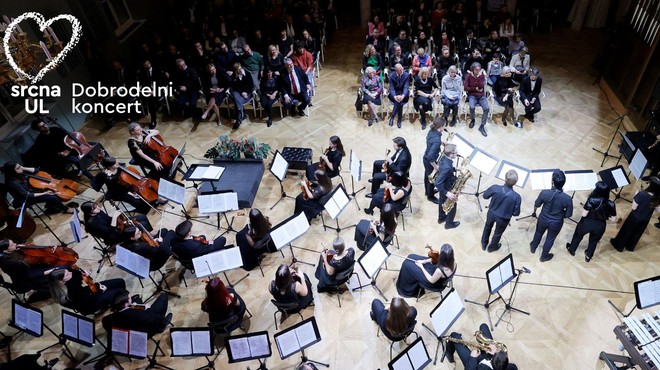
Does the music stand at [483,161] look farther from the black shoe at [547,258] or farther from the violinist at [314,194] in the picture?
→ the violinist at [314,194]

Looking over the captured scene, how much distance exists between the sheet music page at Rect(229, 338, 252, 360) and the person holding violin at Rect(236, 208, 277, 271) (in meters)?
1.68

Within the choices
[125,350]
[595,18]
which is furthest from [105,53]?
[595,18]

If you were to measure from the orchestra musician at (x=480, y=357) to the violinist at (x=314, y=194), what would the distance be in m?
2.86

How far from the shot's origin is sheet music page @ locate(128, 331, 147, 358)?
4844mm

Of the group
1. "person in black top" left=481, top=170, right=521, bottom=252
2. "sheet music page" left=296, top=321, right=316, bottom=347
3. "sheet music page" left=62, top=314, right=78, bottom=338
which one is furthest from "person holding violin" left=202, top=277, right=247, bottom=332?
"person in black top" left=481, top=170, right=521, bottom=252

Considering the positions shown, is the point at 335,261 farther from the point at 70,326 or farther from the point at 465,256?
the point at 70,326

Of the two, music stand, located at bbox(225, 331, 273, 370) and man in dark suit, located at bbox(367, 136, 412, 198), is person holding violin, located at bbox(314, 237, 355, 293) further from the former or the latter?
man in dark suit, located at bbox(367, 136, 412, 198)

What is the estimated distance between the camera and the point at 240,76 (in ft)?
31.3

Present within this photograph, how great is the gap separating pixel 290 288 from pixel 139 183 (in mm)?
3701

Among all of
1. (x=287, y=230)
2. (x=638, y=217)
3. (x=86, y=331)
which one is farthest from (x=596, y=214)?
(x=86, y=331)

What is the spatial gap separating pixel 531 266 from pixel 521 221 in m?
0.96

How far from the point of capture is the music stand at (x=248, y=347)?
4.71 meters

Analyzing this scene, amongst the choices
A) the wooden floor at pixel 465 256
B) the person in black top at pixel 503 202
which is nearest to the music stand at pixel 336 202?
the wooden floor at pixel 465 256

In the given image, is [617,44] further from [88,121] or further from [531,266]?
[88,121]
